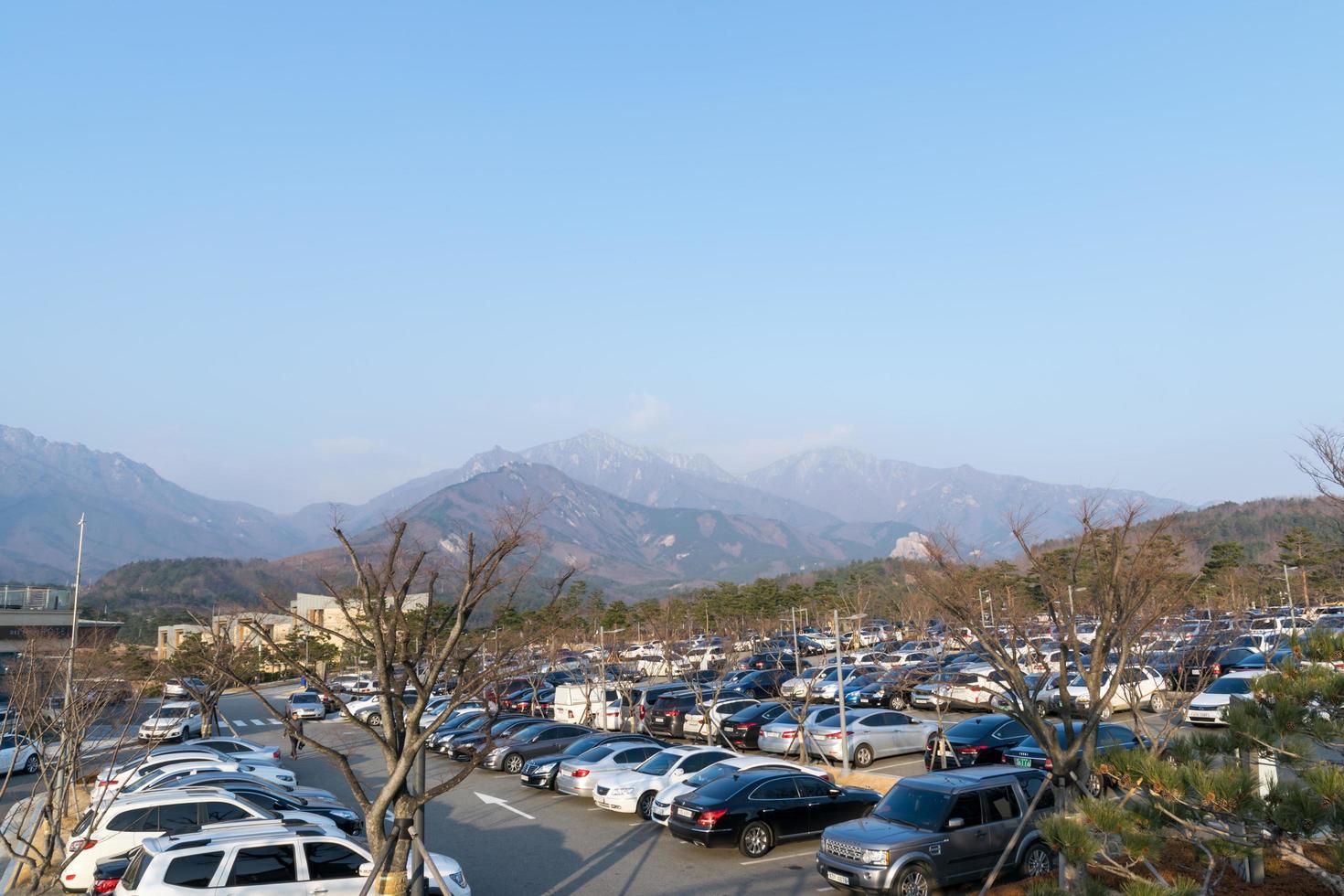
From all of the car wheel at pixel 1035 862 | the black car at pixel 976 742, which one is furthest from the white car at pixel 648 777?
the car wheel at pixel 1035 862

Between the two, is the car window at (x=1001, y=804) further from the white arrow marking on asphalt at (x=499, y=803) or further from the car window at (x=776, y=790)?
the white arrow marking on asphalt at (x=499, y=803)

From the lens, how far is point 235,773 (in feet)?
62.8

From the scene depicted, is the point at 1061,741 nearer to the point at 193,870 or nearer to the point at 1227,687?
the point at 1227,687

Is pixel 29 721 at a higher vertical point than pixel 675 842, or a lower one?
higher

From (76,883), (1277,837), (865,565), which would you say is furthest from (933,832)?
(865,565)

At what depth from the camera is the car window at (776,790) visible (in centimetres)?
1666

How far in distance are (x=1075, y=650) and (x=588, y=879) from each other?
314 inches

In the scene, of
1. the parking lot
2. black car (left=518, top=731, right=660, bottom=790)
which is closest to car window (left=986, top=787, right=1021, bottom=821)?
the parking lot

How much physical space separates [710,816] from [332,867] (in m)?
6.15

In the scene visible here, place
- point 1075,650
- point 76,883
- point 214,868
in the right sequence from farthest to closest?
1. point 76,883
2. point 1075,650
3. point 214,868

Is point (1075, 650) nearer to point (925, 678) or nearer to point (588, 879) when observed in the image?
point (588, 879)

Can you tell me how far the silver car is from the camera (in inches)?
→ 849

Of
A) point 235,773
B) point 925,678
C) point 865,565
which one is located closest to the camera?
point 235,773

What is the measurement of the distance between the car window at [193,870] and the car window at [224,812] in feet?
16.2
